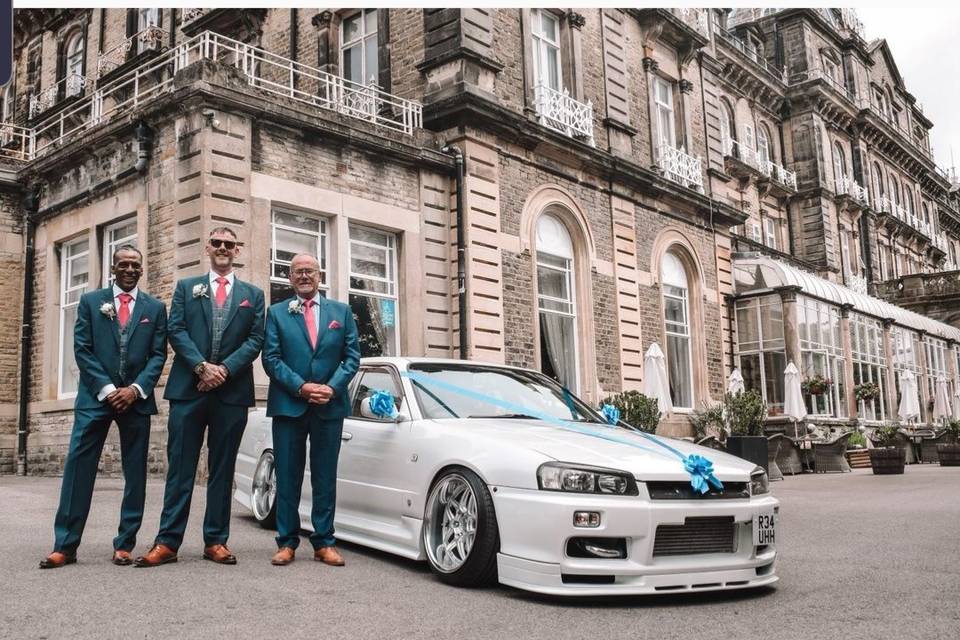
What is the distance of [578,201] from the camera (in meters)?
20.1

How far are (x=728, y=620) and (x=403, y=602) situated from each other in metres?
1.76

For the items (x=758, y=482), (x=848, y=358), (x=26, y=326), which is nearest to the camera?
(x=758, y=482)

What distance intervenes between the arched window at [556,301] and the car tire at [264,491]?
36.7 ft

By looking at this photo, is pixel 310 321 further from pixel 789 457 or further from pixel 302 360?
pixel 789 457

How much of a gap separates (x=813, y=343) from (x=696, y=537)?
21.4 m

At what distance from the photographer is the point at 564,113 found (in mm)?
20156

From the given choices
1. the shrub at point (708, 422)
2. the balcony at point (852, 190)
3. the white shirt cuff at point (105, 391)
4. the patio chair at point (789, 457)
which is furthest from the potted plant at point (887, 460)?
the balcony at point (852, 190)

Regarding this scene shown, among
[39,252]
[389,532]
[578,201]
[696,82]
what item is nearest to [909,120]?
[696,82]

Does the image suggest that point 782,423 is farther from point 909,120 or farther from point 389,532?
point 909,120

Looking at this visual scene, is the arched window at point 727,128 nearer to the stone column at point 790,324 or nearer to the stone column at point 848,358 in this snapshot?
the stone column at point 848,358

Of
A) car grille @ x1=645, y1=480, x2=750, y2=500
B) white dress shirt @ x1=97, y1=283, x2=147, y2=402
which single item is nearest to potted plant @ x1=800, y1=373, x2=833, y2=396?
car grille @ x1=645, y1=480, x2=750, y2=500

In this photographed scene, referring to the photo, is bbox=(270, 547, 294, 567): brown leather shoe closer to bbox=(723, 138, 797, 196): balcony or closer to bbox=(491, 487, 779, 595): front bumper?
bbox=(491, 487, 779, 595): front bumper

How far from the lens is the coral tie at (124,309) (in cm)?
614

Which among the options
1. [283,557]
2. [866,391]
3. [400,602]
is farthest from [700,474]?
[866,391]
